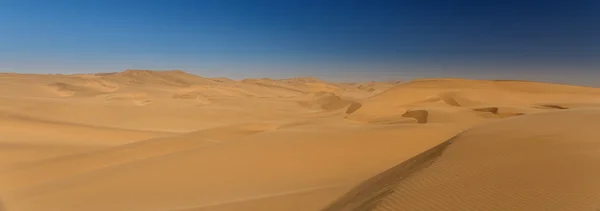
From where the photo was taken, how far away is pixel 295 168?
8492 mm

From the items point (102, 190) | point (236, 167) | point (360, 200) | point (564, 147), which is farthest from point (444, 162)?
point (102, 190)

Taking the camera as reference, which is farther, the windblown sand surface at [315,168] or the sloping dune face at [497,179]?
the windblown sand surface at [315,168]

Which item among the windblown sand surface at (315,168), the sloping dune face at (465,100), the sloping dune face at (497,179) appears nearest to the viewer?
the sloping dune face at (497,179)

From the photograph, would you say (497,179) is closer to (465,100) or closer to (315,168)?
(315,168)

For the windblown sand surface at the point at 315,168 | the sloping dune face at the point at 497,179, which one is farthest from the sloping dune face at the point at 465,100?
the sloping dune face at the point at 497,179

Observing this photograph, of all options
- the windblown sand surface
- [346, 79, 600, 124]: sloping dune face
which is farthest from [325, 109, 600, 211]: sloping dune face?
[346, 79, 600, 124]: sloping dune face

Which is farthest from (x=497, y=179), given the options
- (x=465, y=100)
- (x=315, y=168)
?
(x=465, y=100)

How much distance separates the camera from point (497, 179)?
16.3ft

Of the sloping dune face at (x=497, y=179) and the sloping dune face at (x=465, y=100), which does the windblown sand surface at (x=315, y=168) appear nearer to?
the sloping dune face at (x=497, y=179)

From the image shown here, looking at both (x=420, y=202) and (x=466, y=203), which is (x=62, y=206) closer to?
(x=420, y=202)

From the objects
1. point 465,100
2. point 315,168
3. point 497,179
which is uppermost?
point 465,100

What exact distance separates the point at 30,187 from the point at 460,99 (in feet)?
69.1

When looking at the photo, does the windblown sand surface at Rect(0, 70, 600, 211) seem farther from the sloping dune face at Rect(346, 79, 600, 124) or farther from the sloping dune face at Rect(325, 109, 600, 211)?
the sloping dune face at Rect(346, 79, 600, 124)

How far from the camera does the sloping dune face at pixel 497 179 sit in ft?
13.9
